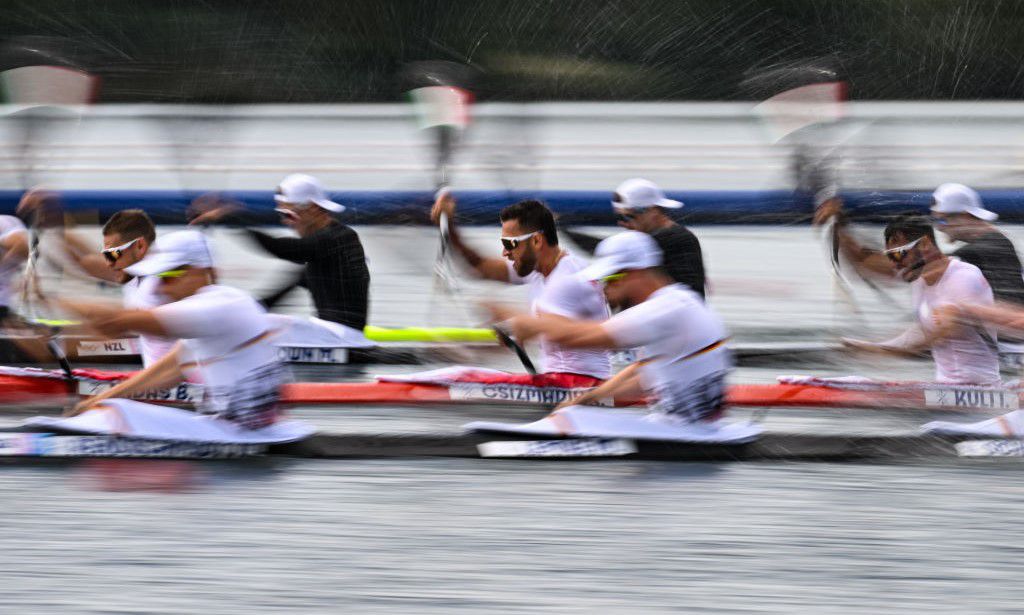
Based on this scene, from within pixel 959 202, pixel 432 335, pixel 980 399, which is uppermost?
pixel 959 202

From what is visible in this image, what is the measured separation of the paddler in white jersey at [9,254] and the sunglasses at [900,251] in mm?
5328

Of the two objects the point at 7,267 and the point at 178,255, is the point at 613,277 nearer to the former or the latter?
the point at 178,255

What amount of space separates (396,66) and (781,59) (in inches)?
249

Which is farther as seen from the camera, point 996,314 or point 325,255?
point 325,255

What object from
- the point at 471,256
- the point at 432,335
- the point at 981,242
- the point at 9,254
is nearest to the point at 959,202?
the point at 981,242

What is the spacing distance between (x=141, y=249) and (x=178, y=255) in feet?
3.46

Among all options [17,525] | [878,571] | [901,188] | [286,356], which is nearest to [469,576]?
[878,571]

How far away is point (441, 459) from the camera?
22.4ft

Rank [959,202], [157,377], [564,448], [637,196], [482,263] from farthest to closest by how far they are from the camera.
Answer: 1. [482,263]
2. [637,196]
3. [959,202]
4. [564,448]
5. [157,377]

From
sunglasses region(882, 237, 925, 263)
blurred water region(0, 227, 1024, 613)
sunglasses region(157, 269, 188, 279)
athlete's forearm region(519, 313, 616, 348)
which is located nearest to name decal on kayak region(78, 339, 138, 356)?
blurred water region(0, 227, 1024, 613)

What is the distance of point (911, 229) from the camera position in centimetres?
800

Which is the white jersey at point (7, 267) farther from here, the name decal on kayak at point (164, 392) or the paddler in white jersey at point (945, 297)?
the paddler in white jersey at point (945, 297)

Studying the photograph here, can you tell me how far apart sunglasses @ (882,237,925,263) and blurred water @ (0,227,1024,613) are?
964mm

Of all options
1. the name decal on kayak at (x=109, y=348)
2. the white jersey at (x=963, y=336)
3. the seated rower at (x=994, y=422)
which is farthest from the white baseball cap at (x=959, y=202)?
the name decal on kayak at (x=109, y=348)
